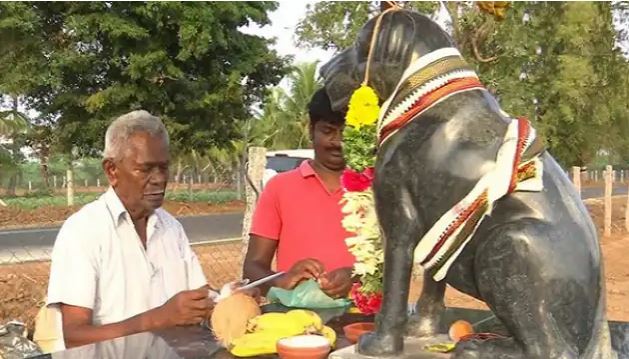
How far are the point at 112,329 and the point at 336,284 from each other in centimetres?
81

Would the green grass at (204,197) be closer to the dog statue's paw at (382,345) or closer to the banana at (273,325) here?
the banana at (273,325)

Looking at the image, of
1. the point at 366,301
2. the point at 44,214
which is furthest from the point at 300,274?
the point at 44,214

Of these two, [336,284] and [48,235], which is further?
[48,235]

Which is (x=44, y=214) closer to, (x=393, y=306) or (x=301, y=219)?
(x=301, y=219)

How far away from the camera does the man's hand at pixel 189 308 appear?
205 cm

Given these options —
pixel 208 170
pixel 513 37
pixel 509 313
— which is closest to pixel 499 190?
pixel 509 313

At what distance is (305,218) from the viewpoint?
318 cm

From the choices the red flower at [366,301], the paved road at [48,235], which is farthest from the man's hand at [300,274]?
the paved road at [48,235]

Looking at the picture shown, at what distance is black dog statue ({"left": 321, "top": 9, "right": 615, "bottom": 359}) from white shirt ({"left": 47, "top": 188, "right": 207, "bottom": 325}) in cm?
121

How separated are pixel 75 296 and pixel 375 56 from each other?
54.4 inches

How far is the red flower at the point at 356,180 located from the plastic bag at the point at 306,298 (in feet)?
1.79

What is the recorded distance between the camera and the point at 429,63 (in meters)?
A: 1.43

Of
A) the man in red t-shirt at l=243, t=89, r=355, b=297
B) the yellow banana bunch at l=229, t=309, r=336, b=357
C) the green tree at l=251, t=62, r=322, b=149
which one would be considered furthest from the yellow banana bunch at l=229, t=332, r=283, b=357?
the green tree at l=251, t=62, r=322, b=149

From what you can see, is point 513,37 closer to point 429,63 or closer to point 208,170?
point 429,63
